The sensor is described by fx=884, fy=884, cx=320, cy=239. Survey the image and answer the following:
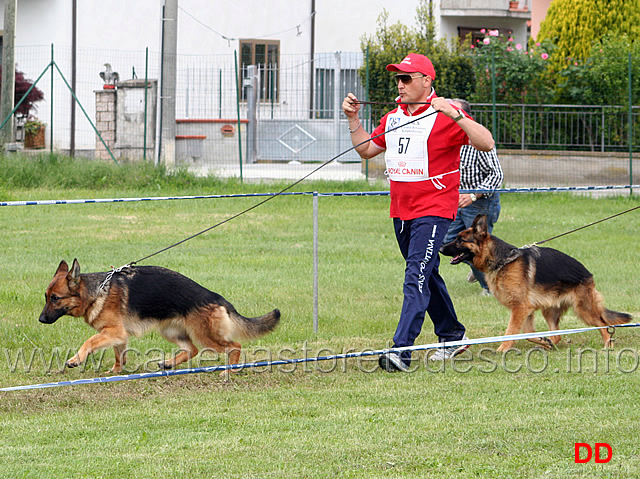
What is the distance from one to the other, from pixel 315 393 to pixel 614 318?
121 inches

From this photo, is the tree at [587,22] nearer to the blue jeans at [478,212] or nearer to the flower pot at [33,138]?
the flower pot at [33,138]

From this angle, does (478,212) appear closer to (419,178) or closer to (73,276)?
(419,178)

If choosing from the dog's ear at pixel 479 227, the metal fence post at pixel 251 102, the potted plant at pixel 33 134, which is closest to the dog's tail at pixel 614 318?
the dog's ear at pixel 479 227

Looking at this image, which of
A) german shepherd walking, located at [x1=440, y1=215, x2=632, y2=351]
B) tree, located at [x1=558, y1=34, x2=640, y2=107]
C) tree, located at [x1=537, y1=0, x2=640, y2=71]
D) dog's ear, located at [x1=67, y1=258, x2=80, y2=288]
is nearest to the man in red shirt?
german shepherd walking, located at [x1=440, y1=215, x2=632, y2=351]

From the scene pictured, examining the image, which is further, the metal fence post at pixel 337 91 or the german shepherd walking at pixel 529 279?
the metal fence post at pixel 337 91

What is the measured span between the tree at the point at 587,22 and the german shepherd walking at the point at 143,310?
711 inches

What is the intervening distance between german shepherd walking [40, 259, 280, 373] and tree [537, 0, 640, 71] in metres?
18.1

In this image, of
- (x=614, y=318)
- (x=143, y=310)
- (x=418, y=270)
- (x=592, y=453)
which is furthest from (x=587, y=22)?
(x=592, y=453)

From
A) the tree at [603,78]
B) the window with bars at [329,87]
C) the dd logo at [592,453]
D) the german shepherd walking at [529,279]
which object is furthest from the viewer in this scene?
the window with bars at [329,87]

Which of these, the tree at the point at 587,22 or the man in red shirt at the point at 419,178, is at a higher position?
the tree at the point at 587,22

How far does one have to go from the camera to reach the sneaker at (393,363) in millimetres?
6535

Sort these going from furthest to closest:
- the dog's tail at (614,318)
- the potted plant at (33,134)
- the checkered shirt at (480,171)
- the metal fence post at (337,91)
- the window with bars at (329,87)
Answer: the potted plant at (33,134), the window with bars at (329,87), the metal fence post at (337,91), the checkered shirt at (480,171), the dog's tail at (614,318)

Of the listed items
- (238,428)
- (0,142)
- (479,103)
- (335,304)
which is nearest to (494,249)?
(335,304)

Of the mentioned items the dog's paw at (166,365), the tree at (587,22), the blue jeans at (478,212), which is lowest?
the dog's paw at (166,365)
